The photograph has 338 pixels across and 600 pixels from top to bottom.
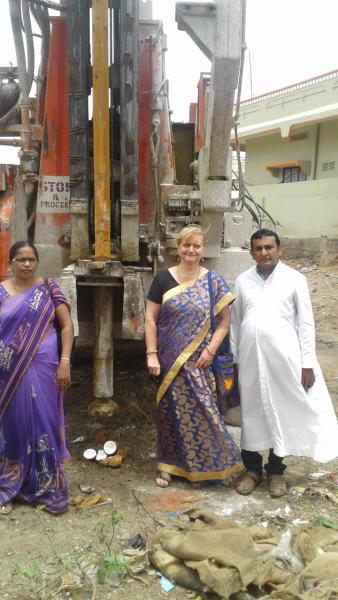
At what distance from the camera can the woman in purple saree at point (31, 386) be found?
2.64 meters

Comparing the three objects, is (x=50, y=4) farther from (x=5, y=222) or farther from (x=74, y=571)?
(x=74, y=571)

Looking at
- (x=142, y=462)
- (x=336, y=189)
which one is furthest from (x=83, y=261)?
(x=336, y=189)

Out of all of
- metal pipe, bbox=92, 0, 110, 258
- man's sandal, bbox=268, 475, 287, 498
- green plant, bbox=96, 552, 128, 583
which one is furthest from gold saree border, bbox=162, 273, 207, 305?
green plant, bbox=96, 552, 128, 583

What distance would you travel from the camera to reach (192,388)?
2.89 m

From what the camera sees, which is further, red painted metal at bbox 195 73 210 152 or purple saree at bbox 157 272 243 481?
red painted metal at bbox 195 73 210 152

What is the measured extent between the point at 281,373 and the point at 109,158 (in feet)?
5.01

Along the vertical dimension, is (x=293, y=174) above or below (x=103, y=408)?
above

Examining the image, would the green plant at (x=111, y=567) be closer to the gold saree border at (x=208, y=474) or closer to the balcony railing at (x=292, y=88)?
the gold saree border at (x=208, y=474)

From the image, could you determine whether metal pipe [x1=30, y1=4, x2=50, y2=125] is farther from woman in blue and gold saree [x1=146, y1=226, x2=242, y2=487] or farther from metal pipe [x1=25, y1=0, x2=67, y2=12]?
woman in blue and gold saree [x1=146, y1=226, x2=242, y2=487]

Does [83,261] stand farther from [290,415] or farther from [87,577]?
[87,577]

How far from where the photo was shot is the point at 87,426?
3863 mm

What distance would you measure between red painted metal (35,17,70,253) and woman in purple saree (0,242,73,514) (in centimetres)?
88

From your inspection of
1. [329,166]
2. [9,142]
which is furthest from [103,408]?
[329,166]

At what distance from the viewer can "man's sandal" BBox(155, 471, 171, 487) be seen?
3.02 m
